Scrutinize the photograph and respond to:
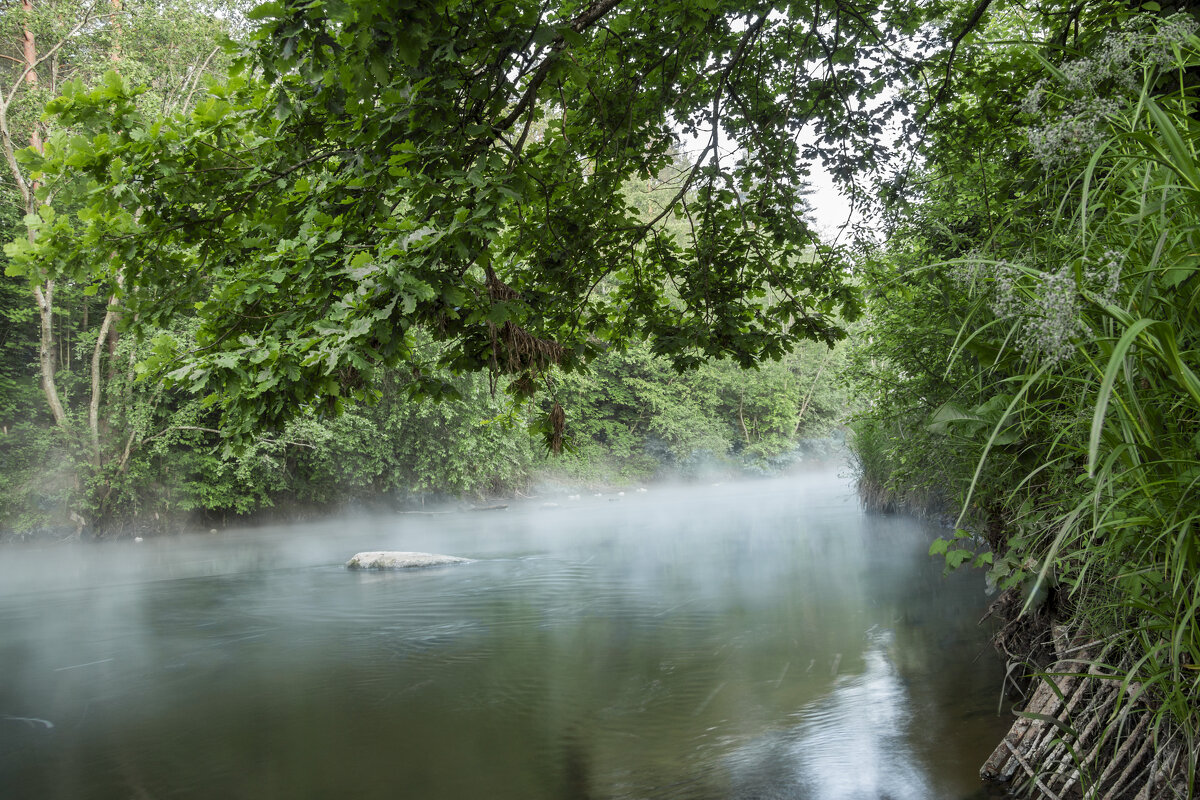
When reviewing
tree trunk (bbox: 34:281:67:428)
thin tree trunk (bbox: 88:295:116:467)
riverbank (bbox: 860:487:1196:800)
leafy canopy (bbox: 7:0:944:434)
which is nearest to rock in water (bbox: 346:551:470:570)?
thin tree trunk (bbox: 88:295:116:467)

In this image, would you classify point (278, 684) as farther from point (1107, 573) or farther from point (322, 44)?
point (1107, 573)

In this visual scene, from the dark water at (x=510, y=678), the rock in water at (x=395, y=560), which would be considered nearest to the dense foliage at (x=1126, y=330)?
the dark water at (x=510, y=678)

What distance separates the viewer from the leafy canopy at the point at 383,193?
344 centimetres

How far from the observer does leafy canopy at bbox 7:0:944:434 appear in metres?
3.44

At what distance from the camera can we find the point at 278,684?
858 centimetres

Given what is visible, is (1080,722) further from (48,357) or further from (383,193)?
(48,357)

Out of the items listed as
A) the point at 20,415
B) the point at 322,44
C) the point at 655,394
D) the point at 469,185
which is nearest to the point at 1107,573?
the point at 469,185

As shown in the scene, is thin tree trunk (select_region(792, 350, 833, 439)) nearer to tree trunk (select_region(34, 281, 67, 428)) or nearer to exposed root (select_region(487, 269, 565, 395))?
tree trunk (select_region(34, 281, 67, 428))

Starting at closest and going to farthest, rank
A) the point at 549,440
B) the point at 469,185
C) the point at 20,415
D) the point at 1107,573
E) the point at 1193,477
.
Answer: the point at 1193,477 < the point at 1107,573 < the point at 469,185 < the point at 549,440 < the point at 20,415

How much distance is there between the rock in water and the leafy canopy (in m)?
9.81

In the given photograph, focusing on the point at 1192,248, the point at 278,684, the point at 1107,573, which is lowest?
the point at 278,684

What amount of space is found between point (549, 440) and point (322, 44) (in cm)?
285

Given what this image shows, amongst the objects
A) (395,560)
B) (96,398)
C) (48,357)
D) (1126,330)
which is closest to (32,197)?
(48,357)

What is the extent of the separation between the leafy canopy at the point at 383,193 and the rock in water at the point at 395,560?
32.2 feet
